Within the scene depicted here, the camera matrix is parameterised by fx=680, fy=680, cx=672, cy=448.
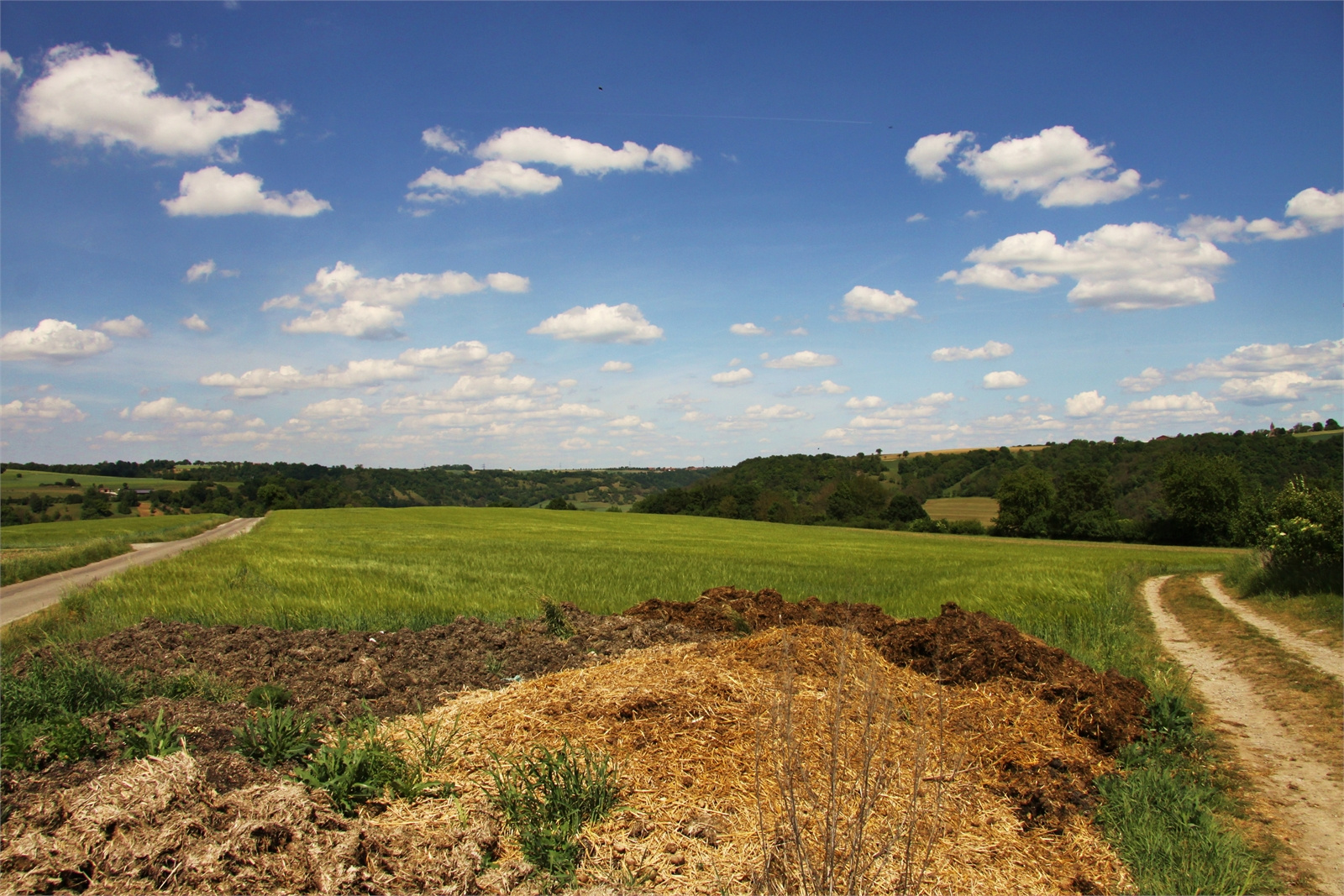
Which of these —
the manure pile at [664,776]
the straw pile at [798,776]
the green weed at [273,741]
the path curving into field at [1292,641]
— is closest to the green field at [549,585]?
the straw pile at [798,776]

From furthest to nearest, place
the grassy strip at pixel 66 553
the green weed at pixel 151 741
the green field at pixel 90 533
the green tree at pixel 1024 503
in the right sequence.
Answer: the green tree at pixel 1024 503 < the green field at pixel 90 533 < the grassy strip at pixel 66 553 < the green weed at pixel 151 741

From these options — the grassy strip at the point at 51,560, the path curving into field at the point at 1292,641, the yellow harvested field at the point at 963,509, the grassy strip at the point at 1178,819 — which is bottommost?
the yellow harvested field at the point at 963,509

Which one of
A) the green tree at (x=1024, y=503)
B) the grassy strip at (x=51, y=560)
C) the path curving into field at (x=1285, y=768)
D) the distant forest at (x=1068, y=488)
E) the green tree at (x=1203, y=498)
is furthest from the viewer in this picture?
the green tree at (x=1024, y=503)

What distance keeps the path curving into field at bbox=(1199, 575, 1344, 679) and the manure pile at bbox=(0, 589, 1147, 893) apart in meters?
5.22

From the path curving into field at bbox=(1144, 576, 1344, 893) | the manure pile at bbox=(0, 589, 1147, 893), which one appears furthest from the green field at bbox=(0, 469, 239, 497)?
the path curving into field at bbox=(1144, 576, 1344, 893)

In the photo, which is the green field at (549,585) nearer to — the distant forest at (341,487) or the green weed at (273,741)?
the green weed at (273,741)

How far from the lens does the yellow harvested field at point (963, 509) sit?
94.4 metres

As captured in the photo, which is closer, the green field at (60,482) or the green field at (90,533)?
the green field at (90,533)

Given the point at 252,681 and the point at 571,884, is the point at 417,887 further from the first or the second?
the point at 252,681

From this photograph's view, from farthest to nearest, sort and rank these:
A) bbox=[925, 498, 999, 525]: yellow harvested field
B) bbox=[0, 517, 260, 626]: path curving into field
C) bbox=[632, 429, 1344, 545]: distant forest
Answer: bbox=[925, 498, 999, 525]: yellow harvested field < bbox=[632, 429, 1344, 545]: distant forest < bbox=[0, 517, 260, 626]: path curving into field

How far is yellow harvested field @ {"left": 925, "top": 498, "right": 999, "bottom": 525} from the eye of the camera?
94.4 meters

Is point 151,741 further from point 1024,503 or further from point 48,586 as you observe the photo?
point 1024,503

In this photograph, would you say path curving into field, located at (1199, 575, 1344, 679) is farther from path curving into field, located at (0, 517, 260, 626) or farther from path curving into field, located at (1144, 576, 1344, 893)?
path curving into field, located at (0, 517, 260, 626)

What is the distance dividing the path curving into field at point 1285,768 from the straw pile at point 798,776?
4.21 feet
